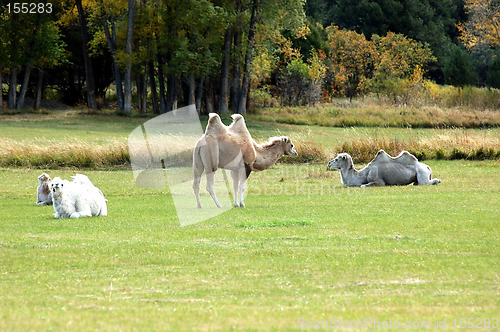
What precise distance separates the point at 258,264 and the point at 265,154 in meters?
8.50

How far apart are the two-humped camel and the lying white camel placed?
4653 mm

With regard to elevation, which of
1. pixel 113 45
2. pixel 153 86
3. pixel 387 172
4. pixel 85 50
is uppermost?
pixel 113 45

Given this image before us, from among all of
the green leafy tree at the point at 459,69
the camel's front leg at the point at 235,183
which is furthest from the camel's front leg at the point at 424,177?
the green leafy tree at the point at 459,69

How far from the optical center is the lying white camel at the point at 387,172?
21438 millimetres

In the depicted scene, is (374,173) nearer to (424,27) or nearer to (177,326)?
(177,326)

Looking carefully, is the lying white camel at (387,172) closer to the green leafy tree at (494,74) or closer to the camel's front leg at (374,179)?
the camel's front leg at (374,179)

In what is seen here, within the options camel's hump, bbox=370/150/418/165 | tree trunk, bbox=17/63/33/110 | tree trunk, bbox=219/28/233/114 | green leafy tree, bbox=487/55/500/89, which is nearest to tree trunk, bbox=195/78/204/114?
tree trunk, bbox=219/28/233/114

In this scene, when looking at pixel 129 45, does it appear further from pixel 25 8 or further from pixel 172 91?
pixel 25 8

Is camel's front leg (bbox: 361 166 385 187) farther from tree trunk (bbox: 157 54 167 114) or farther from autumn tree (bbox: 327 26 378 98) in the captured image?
autumn tree (bbox: 327 26 378 98)

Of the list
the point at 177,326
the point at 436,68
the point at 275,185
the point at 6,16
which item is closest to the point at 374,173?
the point at 275,185

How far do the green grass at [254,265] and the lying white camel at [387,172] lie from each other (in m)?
3.22

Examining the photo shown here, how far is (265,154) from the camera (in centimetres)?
1808

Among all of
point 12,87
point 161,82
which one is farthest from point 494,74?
point 12,87

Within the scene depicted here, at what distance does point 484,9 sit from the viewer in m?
67.2
